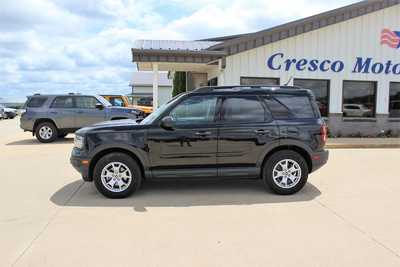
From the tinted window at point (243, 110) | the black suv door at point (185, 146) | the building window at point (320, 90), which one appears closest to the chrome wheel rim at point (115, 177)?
the black suv door at point (185, 146)

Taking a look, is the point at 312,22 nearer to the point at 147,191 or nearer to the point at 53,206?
the point at 147,191

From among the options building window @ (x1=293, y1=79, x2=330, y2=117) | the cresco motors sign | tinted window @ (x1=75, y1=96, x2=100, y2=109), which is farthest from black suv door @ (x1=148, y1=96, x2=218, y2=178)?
building window @ (x1=293, y1=79, x2=330, y2=117)

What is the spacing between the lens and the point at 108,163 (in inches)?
259

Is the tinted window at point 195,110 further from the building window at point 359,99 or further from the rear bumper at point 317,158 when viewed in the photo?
the building window at point 359,99

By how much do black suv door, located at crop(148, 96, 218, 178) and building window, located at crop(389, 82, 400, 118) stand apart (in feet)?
37.9

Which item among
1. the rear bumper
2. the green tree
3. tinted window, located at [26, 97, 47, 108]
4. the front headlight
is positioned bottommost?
the rear bumper

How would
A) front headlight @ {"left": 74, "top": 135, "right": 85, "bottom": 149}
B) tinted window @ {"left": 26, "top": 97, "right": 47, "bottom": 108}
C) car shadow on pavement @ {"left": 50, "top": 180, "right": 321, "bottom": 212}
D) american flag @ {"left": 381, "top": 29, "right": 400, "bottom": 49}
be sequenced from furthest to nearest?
american flag @ {"left": 381, "top": 29, "right": 400, "bottom": 49}
tinted window @ {"left": 26, "top": 97, "right": 47, "bottom": 108}
front headlight @ {"left": 74, "top": 135, "right": 85, "bottom": 149}
car shadow on pavement @ {"left": 50, "top": 180, "right": 321, "bottom": 212}

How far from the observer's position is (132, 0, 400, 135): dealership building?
14.6 m

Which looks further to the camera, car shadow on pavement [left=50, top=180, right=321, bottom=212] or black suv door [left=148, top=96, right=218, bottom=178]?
black suv door [left=148, top=96, right=218, bottom=178]

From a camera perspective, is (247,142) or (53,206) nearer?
(53,206)

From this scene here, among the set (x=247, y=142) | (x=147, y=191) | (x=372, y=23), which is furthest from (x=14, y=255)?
(x=372, y=23)

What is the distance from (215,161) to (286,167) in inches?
48.5

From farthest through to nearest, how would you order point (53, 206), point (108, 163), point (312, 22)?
point (312, 22) < point (108, 163) < point (53, 206)

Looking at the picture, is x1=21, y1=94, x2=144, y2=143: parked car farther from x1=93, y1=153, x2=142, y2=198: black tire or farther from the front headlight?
x1=93, y1=153, x2=142, y2=198: black tire
